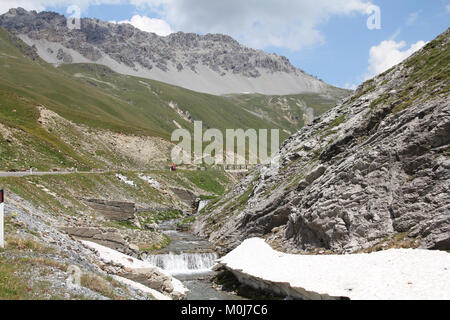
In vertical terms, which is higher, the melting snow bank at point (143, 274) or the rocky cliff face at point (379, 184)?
the rocky cliff face at point (379, 184)

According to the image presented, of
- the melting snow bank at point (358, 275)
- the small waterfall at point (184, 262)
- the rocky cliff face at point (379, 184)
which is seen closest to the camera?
the melting snow bank at point (358, 275)

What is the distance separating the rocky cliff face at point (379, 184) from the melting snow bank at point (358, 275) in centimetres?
186

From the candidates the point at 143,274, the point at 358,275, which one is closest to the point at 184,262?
the point at 143,274

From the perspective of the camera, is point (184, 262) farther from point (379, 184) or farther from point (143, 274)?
point (379, 184)

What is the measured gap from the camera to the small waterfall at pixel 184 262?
119ft

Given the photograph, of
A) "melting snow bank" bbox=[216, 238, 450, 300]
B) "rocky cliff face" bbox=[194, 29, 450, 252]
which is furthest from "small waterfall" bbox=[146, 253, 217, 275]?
"melting snow bank" bbox=[216, 238, 450, 300]

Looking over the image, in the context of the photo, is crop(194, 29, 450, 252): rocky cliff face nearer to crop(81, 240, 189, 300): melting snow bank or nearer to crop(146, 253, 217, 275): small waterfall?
crop(146, 253, 217, 275): small waterfall

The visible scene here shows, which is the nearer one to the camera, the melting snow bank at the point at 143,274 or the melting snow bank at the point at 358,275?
the melting snow bank at the point at 358,275

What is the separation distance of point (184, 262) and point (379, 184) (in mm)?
20243

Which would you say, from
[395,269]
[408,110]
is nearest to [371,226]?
[395,269]

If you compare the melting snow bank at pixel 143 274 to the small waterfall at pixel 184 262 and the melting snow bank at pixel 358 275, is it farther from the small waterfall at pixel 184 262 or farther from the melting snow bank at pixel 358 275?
the small waterfall at pixel 184 262

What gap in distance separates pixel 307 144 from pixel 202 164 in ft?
260

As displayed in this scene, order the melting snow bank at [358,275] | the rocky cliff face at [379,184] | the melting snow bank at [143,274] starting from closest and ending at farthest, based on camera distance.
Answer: the melting snow bank at [358,275] < the rocky cliff face at [379,184] < the melting snow bank at [143,274]

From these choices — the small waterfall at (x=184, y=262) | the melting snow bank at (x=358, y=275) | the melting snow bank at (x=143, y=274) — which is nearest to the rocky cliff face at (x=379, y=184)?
the melting snow bank at (x=358, y=275)
